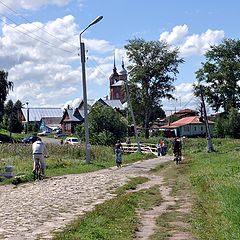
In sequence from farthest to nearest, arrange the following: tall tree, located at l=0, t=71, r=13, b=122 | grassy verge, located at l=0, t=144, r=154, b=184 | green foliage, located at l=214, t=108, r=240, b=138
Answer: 1. tall tree, located at l=0, t=71, r=13, b=122
2. green foliage, located at l=214, t=108, r=240, b=138
3. grassy verge, located at l=0, t=144, r=154, b=184

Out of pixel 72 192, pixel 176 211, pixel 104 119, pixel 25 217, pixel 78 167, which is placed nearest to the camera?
pixel 25 217

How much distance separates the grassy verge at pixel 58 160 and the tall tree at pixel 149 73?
32.8 metres

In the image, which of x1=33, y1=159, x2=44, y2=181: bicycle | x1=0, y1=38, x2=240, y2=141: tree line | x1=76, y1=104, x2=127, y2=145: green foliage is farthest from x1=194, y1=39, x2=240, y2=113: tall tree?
x1=33, y1=159, x2=44, y2=181: bicycle

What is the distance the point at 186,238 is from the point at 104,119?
172 feet

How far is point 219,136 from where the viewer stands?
84.2m

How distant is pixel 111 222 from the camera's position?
1093cm

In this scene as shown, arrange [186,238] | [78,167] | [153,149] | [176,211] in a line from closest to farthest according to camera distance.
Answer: [186,238]
[176,211]
[78,167]
[153,149]

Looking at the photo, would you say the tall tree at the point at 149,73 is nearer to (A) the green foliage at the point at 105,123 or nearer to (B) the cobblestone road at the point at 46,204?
(A) the green foliage at the point at 105,123

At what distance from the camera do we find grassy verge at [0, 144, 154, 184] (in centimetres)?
2554

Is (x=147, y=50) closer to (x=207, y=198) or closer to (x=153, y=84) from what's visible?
(x=153, y=84)

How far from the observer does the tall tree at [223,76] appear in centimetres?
8081

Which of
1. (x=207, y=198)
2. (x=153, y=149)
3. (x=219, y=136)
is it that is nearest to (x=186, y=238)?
(x=207, y=198)

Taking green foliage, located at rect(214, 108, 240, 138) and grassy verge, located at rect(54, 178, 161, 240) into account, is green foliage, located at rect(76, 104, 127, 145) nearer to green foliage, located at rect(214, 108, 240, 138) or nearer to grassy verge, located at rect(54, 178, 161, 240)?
green foliage, located at rect(214, 108, 240, 138)

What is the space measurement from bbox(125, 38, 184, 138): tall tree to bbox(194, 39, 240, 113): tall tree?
6518 mm
